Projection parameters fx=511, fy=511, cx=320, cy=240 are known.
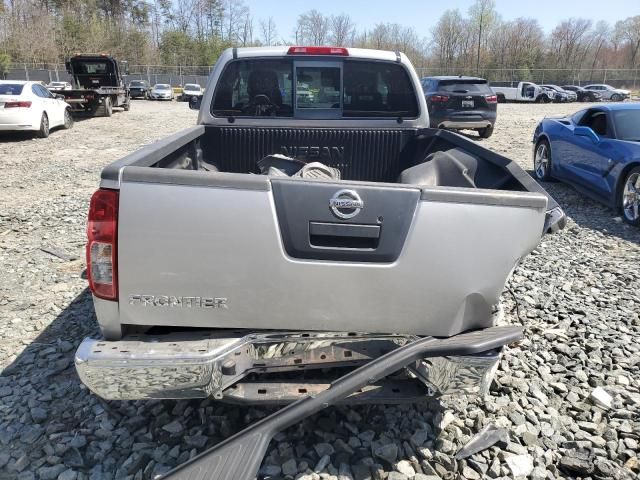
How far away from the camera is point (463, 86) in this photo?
15.5 metres

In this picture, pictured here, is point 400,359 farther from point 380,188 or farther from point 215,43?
point 215,43

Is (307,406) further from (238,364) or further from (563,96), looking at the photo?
(563,96)

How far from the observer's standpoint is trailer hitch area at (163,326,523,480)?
6.31ft

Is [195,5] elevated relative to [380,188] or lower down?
elevated

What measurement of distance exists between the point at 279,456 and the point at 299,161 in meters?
2.36

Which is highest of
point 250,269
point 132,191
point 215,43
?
point 215,43

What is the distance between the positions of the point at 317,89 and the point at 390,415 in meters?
2.90

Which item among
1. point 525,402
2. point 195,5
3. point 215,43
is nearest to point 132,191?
point 525,402

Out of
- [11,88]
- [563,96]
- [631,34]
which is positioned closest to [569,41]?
[631,34]

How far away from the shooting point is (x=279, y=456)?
265cm

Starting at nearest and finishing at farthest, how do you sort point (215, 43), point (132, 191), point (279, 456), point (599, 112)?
point (132, 191) → point (279, 456) → point (599, 112) → point (215, 43)

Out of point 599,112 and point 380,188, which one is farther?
point 599,112

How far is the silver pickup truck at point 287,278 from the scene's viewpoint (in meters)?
2.15

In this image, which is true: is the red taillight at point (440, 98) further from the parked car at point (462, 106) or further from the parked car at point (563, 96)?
the parked car at point (563, 96)
